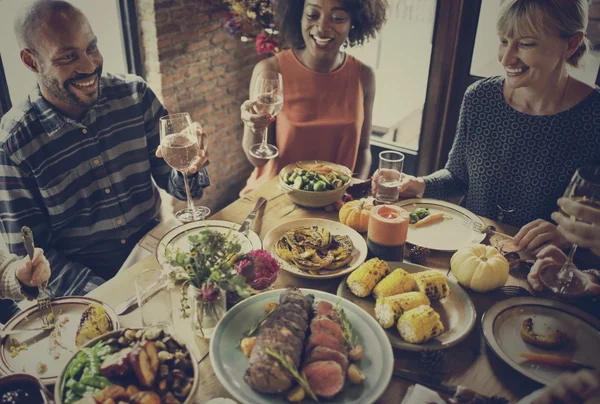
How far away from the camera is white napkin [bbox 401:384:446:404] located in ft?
3.68

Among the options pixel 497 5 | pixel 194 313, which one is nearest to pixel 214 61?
pixel 497 5

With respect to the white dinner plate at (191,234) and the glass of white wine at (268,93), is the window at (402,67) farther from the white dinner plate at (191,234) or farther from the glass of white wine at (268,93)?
the white dinner plate at (191,234)

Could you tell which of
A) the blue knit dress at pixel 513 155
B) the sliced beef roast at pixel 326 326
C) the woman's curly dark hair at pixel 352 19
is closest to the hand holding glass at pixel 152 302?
the sliced beef roast at pixel 326 326

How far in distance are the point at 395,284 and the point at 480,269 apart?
0.28 m

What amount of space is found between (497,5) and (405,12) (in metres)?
0.70

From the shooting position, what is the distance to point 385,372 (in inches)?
45.1

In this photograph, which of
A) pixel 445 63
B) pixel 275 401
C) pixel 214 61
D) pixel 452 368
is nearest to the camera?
pixel 275 401

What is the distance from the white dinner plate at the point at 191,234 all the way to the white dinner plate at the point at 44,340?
289mm

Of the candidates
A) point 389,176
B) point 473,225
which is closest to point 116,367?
point 389,176

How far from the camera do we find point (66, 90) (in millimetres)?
1935

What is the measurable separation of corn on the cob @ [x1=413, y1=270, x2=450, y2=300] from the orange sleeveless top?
1434 millimetres

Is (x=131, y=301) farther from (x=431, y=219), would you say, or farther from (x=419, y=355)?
(x=431, y=219)

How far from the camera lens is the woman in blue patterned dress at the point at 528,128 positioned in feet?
6.06

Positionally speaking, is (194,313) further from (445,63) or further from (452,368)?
(445,63)
